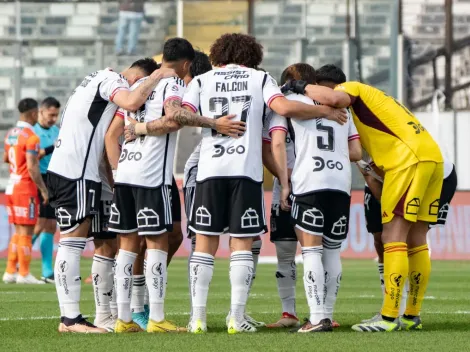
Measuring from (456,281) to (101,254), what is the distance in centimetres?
775

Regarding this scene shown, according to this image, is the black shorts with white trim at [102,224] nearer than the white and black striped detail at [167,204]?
No

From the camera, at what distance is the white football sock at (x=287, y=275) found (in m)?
9.02

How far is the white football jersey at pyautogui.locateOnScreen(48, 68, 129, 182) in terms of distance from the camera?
827cm

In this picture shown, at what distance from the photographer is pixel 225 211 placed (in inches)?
317

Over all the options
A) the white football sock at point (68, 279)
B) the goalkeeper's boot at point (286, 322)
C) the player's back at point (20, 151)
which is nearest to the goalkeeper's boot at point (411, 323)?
the goalkeeper's boot at point (286, 322)

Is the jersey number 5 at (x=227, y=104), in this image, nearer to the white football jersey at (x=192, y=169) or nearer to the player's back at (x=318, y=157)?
the player's back at (x=318, y=157)

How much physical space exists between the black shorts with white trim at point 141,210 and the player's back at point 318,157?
0.98m

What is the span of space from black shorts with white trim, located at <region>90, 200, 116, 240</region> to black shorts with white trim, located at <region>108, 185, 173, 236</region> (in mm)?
330

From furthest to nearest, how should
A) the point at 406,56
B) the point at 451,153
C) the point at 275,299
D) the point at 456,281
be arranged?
the point at 406,56 < the point at 451,153 < the point at 456,281 < the point at 275,299

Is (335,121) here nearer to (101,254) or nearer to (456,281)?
(101,254)

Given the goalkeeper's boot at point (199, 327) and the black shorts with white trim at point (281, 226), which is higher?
the black shorts with white trim at point (281, 226)

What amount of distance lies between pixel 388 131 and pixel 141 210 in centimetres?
196

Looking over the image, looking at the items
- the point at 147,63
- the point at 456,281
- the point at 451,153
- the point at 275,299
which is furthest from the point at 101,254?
the point at 451,153

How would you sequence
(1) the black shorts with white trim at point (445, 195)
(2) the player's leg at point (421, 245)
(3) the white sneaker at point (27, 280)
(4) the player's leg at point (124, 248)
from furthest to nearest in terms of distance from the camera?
(3) the white sneaker at point (27, 280)
(1) the black shorts with white trim at point (445, 195)
(2) the player's leg at point (421, 245)
(4) the player's leg at point (124, 248)
